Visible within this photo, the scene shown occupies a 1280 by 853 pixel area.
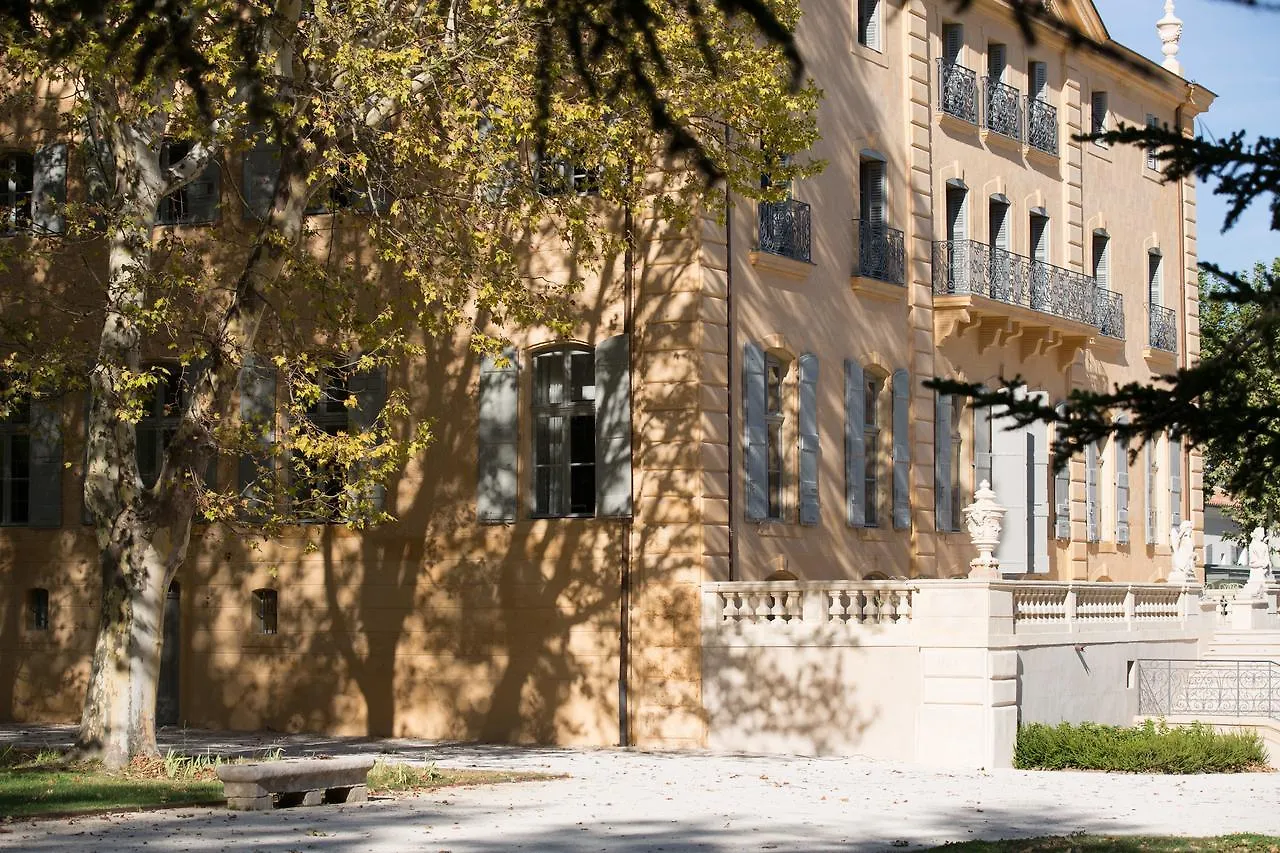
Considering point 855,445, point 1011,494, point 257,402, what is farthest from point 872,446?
point 257,402

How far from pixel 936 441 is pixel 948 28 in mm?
6446

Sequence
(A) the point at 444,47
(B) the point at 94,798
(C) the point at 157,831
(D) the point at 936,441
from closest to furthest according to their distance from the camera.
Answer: (C) the point at 157,831 < (B) the point at 94,798 < (A) the point at 444,47 < (D) the point at 936,441

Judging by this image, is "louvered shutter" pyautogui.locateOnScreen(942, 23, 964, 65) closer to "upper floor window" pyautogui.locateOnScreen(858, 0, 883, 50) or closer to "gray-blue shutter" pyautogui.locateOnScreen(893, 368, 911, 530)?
"upper floor window" pyautogui.locateOnScreen(858, 0, 883, 50)

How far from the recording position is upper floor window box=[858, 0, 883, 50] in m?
27.8

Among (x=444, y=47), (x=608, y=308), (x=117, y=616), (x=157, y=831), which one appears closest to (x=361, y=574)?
(x=608, y=308)

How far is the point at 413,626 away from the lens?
80.8 ft

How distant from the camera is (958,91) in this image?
29.8 metres

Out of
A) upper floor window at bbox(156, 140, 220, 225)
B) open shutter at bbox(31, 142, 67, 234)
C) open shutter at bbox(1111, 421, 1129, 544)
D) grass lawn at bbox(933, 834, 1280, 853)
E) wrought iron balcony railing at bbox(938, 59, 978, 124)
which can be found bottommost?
grass lawn at bbox(933, 834, 1280, 853)

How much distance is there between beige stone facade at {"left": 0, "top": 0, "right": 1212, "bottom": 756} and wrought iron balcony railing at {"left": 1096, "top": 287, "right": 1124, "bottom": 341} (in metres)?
2.10

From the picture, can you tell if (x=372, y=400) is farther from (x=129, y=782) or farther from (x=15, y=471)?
(x=129, y=782)

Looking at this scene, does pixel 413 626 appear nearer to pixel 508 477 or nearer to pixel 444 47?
pixel 508 477

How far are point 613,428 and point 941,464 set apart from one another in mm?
6861

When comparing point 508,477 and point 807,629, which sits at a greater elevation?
point 508,477

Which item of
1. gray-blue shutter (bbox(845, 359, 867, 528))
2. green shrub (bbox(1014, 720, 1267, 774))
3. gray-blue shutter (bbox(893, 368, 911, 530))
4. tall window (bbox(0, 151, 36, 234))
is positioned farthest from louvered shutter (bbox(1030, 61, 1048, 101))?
tall window (bbox(0, 151, 36, 234))
